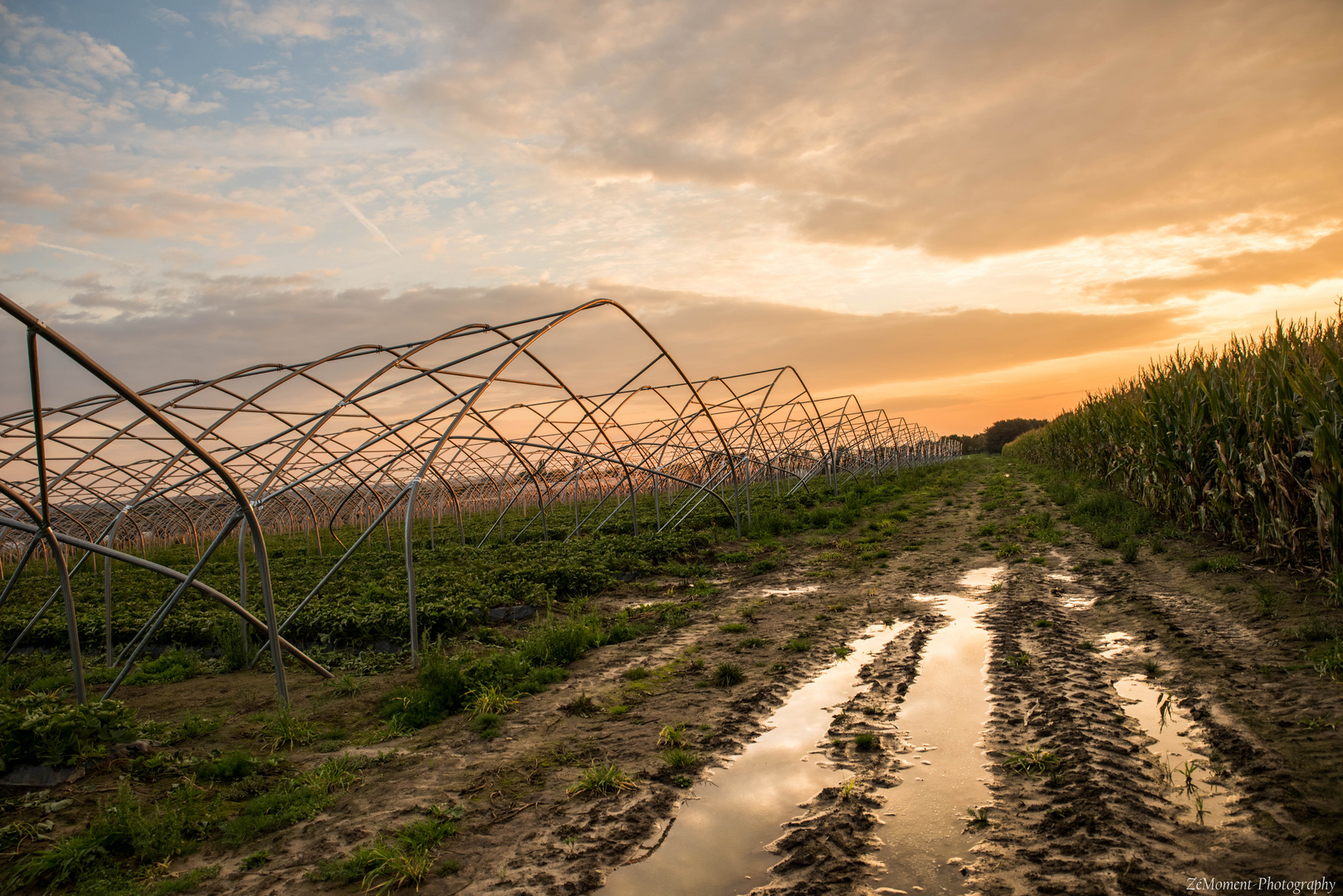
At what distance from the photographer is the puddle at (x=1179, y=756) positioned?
380 cm

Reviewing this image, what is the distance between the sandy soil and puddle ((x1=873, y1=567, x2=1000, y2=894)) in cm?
9

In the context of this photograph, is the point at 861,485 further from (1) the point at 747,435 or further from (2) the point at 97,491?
(2) the point at 97,491

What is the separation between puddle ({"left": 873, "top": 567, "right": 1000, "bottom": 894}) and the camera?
11.5ft

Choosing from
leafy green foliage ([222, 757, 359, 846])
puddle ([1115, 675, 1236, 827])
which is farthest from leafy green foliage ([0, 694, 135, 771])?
puddle ([1115, 675, 1236, 827])

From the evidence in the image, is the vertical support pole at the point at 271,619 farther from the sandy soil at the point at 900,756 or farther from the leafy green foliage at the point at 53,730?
the leafy green foliage at the point at 53,730

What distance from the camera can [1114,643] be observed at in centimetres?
707

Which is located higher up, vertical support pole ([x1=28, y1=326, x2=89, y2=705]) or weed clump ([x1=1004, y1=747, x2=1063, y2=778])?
vertical support pole ([x1=28, y1=326, x2=89, y2=705])

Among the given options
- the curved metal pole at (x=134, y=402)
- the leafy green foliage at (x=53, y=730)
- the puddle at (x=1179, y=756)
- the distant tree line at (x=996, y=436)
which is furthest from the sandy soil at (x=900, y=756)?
the distant tree line at (x=996, y=436)

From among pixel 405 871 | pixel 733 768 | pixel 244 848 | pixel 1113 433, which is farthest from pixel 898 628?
pixel 1113 433

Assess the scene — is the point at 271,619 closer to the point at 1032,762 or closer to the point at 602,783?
the point at 602,783

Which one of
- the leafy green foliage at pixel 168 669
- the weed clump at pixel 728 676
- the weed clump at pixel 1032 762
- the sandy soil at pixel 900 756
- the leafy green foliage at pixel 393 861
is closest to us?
the sandy soil at pixel 900 756

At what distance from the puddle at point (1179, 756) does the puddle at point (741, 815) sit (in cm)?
202

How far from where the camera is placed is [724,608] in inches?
395

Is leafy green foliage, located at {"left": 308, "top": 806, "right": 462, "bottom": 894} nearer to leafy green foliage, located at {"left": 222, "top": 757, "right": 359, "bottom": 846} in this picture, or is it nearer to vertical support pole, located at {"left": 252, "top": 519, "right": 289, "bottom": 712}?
→ leafy green foliage, located at {"left": 222, "top": 757, "right": 359, "bottom": 846}
